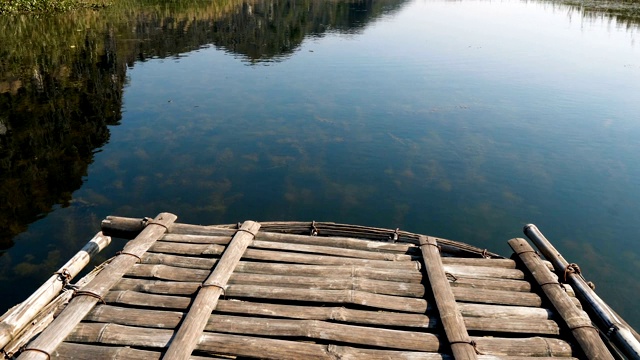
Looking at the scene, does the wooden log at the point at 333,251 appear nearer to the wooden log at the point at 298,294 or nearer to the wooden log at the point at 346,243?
the wooden log at the point at 346,243

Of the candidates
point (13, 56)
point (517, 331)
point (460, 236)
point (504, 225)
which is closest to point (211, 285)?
point (517, 331)

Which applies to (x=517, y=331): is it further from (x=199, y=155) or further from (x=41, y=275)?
(x=199, y=155)

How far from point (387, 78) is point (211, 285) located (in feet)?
69.4

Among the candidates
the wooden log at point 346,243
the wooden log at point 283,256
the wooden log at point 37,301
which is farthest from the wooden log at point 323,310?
the wooden log at point 346,243

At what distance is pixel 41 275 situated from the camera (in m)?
10.2

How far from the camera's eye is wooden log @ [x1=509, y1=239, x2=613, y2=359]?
5.43 meters

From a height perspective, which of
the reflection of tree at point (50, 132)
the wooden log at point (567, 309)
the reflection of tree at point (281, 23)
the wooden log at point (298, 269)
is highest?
the reflection of tree at point (281, 23)

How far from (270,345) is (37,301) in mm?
3358

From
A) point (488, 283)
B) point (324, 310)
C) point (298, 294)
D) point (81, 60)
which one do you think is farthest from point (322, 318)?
point (81, 60)

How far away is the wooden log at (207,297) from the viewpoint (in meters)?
5.30

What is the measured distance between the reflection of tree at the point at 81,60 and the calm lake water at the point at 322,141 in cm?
11

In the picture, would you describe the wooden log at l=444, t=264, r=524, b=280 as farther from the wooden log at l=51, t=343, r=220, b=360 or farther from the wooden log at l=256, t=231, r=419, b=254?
the wooden log at l=51, t=343, r=220, b=360

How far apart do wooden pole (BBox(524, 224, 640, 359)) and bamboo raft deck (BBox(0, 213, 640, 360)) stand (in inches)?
0.8

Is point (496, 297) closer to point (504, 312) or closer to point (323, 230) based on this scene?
point (504, 312)
